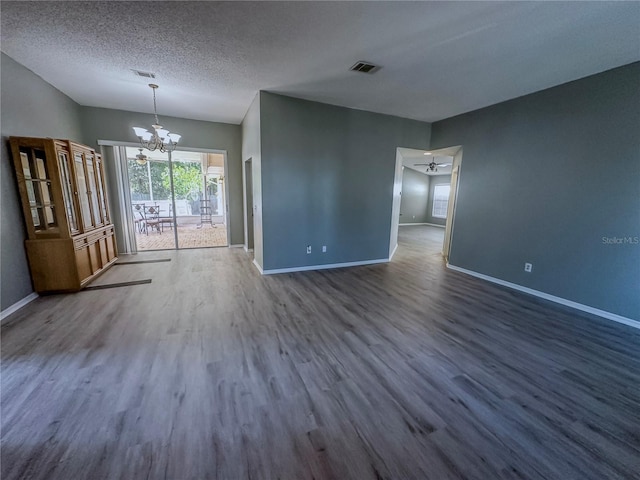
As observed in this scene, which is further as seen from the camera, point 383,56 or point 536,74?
point 536,74

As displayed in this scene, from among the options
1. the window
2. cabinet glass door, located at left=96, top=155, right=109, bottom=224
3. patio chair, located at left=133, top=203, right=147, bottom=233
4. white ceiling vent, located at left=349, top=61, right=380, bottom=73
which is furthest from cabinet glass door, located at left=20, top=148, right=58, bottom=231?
the window

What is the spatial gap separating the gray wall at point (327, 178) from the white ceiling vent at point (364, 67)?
136 centimetres

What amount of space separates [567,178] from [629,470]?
10.9ft

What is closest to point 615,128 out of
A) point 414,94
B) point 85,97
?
point 414,94

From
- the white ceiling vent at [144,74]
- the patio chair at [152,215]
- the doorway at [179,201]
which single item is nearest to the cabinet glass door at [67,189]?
the white ceiling vent at [144,74]

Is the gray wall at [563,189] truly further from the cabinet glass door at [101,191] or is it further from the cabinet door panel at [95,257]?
the cabinet glass door at [101,191]

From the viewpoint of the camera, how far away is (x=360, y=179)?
16.0 ft

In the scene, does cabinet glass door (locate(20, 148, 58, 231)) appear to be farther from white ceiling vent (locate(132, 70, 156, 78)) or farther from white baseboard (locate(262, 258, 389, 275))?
white baseboard (locate(262, 258, 389, 275))

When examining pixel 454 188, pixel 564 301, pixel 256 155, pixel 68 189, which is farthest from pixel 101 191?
pixel 564 301

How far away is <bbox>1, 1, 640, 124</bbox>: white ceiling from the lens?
2.08 metres

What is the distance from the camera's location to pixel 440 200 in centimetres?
1162

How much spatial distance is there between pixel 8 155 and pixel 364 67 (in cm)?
434

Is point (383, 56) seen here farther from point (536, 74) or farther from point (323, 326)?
point (323, 326)

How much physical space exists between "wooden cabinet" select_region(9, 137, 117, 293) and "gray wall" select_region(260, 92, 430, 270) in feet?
8.59
